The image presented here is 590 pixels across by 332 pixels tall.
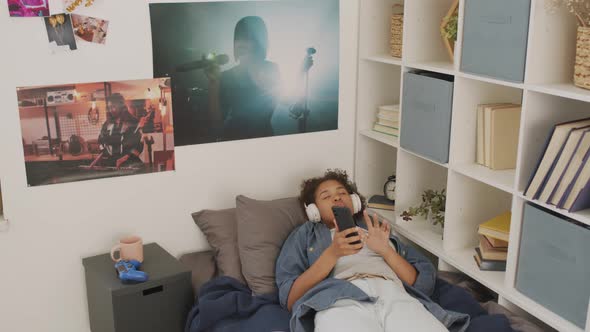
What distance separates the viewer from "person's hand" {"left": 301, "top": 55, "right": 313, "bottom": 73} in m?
2.83

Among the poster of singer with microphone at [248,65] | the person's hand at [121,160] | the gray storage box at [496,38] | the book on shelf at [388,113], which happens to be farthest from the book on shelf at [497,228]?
the person's hand at [121,160]

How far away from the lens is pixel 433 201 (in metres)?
2.75

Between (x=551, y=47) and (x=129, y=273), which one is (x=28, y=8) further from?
(x=551, y=47)

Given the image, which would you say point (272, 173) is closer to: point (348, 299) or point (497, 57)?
point (348, 299)

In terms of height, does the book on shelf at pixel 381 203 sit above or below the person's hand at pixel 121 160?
below

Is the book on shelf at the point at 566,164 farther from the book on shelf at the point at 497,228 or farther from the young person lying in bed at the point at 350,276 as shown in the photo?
the young person lying in bed at the point at 350,276

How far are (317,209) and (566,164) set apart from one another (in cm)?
90

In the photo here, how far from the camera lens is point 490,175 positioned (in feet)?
7.63

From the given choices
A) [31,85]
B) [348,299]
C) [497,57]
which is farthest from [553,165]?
[31,85]

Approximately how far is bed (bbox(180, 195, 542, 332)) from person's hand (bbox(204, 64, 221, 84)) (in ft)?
1.59

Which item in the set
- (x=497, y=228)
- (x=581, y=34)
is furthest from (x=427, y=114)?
(x=581, y=34)

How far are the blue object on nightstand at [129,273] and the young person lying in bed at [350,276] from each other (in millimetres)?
490

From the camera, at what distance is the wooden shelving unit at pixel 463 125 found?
2047mm

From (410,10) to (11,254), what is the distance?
178cm
